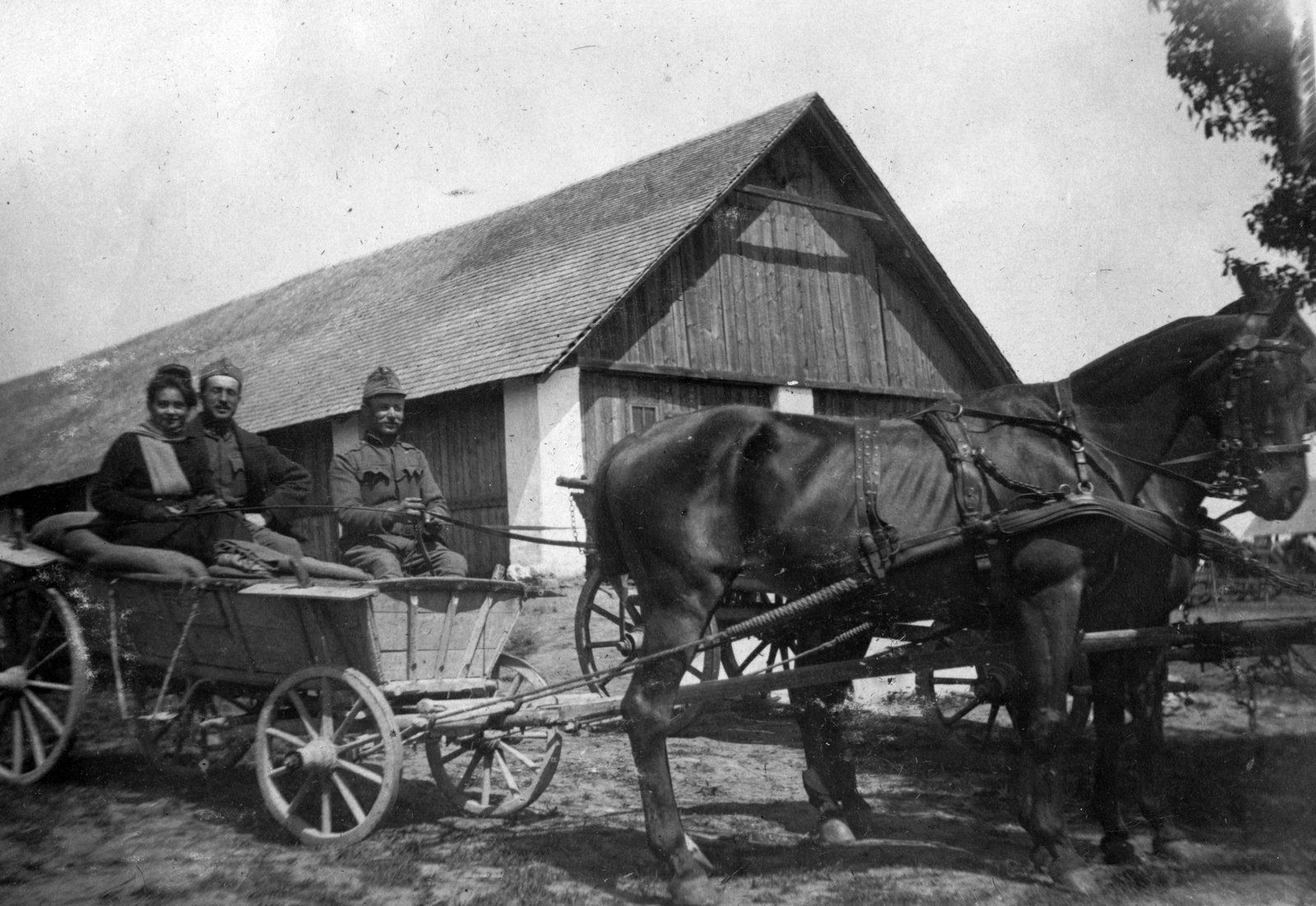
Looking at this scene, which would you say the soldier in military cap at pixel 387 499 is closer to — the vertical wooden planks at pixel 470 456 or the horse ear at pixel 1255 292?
the horse ear at pixel 1255 292

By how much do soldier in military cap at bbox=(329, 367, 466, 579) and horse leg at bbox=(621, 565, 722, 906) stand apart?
5.55ft

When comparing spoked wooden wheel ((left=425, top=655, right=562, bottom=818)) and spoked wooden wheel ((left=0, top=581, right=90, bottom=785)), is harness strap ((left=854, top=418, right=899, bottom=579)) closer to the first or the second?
spoked wooden wheel ((left=425, top=655, right=562, bottom=818))

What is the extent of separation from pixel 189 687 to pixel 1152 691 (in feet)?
14.8

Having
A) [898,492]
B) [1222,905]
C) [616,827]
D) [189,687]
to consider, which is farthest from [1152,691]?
[189,687]

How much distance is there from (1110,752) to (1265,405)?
1573mm

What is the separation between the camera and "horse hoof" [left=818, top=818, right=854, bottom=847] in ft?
14.6

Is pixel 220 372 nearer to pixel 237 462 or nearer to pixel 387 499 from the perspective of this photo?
pixel 237 462

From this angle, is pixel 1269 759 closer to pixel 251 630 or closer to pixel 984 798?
pixel 984 798

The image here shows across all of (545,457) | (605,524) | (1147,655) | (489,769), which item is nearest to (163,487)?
(489,769)

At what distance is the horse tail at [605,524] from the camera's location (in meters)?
4.43

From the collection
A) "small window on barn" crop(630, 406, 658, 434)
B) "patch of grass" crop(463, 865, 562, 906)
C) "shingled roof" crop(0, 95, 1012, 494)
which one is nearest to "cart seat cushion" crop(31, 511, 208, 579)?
"patch of grass" crop(463, 865, 562, 906)

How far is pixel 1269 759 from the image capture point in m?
5.67

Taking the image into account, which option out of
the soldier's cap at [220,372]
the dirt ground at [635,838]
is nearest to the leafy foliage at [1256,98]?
the dirt ground at [635,838]

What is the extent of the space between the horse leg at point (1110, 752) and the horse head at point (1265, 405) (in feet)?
2.95
